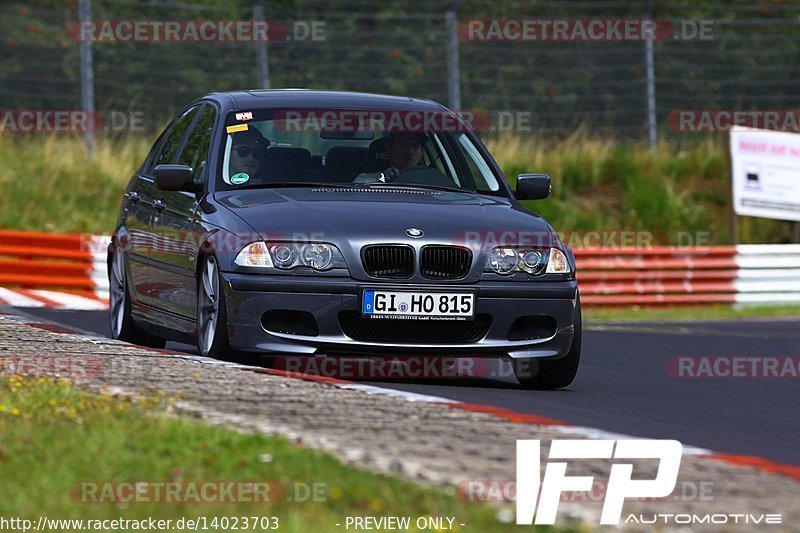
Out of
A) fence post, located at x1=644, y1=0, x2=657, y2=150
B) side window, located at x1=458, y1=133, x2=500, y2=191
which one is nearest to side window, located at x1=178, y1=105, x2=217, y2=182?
side window, located at x1=458, y1=133, x2=500, y2=191

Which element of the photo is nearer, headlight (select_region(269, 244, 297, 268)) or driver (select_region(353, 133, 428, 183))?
headlight (select_region(269, 244, 297, 268))

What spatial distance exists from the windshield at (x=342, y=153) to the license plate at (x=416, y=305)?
1.21 m

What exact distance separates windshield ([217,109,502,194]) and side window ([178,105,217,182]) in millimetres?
220

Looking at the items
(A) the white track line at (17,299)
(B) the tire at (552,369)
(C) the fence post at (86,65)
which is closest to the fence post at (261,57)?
(C) the fence post at (86,65)

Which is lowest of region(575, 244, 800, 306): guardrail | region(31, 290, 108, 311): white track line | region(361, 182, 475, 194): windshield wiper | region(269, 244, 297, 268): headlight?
region(575, 244, 800, 306): guardrail

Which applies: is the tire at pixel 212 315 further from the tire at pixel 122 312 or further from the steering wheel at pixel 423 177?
the tire at pixel 122 312

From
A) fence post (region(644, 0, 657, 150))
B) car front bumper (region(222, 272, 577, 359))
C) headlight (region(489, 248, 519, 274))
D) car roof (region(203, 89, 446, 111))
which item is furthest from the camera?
fence post (region(644, 0, 657, 150))

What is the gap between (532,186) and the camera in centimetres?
977

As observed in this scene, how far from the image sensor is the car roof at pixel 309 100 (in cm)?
979

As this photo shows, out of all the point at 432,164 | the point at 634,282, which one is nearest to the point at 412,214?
the point at 432,164

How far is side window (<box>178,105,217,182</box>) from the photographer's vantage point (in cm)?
968
